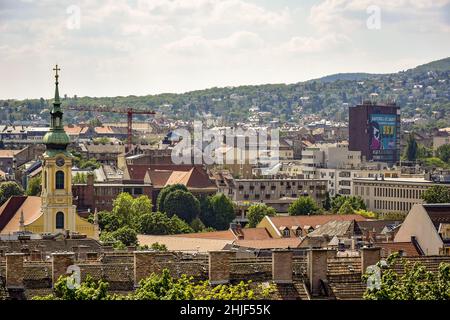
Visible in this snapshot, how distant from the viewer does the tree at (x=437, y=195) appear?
112250 mm

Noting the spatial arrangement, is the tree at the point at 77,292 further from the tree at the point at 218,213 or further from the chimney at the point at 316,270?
the tree at the point at 218,213

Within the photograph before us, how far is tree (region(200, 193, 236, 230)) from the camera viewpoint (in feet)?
387

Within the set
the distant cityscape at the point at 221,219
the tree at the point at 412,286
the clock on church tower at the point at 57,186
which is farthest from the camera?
the clock on church tower at the point at 57,186

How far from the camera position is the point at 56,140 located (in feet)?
287

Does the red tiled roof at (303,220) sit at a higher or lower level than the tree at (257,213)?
higher

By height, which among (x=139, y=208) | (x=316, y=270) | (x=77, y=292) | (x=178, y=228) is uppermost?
(x=77, y=292)

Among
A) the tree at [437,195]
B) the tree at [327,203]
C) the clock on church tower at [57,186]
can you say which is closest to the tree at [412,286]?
the clock on church tower at [57,186]

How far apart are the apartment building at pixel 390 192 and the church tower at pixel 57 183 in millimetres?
42661

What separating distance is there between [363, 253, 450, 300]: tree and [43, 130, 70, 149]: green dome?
5730 cm

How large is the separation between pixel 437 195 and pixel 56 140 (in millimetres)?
35218

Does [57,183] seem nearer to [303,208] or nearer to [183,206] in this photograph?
[183,206]

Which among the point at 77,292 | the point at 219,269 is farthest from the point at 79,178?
the point at 77,292

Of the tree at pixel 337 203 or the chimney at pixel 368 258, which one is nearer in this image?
the chimney at pixel 368 258
